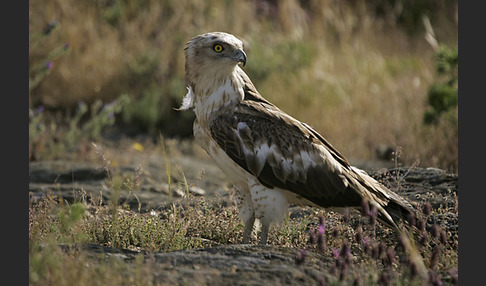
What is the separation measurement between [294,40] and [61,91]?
4.30 m

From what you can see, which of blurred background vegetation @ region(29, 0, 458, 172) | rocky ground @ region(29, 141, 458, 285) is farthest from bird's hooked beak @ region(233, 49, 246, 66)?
blurred background vegetation @ region(29, 0, 458, 172)

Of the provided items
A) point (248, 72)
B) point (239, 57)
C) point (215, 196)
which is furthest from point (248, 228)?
point (248, 72)

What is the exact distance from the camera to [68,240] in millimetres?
4641

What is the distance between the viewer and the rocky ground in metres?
4.09

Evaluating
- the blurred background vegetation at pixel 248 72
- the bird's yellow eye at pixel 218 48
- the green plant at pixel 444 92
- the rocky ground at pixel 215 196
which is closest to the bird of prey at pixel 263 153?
the bird's yellow eye at pixel 218 48

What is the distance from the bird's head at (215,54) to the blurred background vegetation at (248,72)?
342 cm

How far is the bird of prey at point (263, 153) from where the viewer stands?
204 inches

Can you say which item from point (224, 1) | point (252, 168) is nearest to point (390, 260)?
point (252, 168)

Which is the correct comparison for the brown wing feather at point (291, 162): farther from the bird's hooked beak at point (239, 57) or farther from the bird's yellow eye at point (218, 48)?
the bird's yellow eye at point (218, 48)

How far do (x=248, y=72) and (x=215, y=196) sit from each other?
207 inches

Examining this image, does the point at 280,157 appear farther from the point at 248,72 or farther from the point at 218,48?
the point at 248,72

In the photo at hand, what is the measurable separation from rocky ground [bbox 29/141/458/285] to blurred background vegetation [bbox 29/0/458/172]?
0.92 m

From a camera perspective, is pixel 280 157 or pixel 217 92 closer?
pixel 280 157

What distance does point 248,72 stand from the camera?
1145cm
